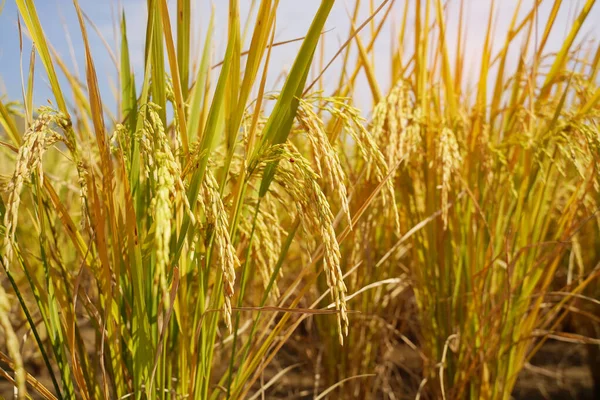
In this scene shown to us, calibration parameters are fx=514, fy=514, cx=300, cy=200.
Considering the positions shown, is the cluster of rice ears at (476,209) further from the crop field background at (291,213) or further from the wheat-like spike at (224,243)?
the wheat-like spike at (224,243)

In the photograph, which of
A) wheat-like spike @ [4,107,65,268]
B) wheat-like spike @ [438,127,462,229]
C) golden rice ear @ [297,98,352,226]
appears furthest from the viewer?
wheat-like spike @ [438,127,462,229]

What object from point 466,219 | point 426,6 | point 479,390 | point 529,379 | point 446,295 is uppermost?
point 426,6

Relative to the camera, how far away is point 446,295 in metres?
1.50

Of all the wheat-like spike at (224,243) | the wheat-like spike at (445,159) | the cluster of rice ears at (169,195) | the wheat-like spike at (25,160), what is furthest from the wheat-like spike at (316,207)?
the wheat-like spike at (445,159)

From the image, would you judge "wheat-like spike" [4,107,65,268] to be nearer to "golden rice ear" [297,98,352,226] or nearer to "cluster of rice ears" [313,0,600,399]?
"golden rice ear" [297,98,352,226]

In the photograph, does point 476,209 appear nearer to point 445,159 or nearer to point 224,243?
point 445,159

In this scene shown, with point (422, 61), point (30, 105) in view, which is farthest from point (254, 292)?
point (30, 105)

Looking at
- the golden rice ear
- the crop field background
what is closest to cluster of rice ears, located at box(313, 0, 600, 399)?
the crop field background

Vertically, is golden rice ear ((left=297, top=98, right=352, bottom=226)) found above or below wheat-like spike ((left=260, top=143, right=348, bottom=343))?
above

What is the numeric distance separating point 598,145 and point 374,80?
659mm

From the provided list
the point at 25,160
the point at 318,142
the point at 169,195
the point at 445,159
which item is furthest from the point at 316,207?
the point at 445,159

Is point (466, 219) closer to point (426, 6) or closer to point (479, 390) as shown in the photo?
point (479, 390)

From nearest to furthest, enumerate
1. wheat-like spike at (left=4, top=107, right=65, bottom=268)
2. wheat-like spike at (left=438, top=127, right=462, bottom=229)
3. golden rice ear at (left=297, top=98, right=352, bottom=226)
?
1. wheat-like spike at (left=4, top=107, right=65, bottom=268)
2. golden rice ear at (left=297, top=98, right=352, bottom=226)
3. wheat-like spike at (left=438, top=127, right=462, bottom=229)

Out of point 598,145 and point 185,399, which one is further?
point 598,145
